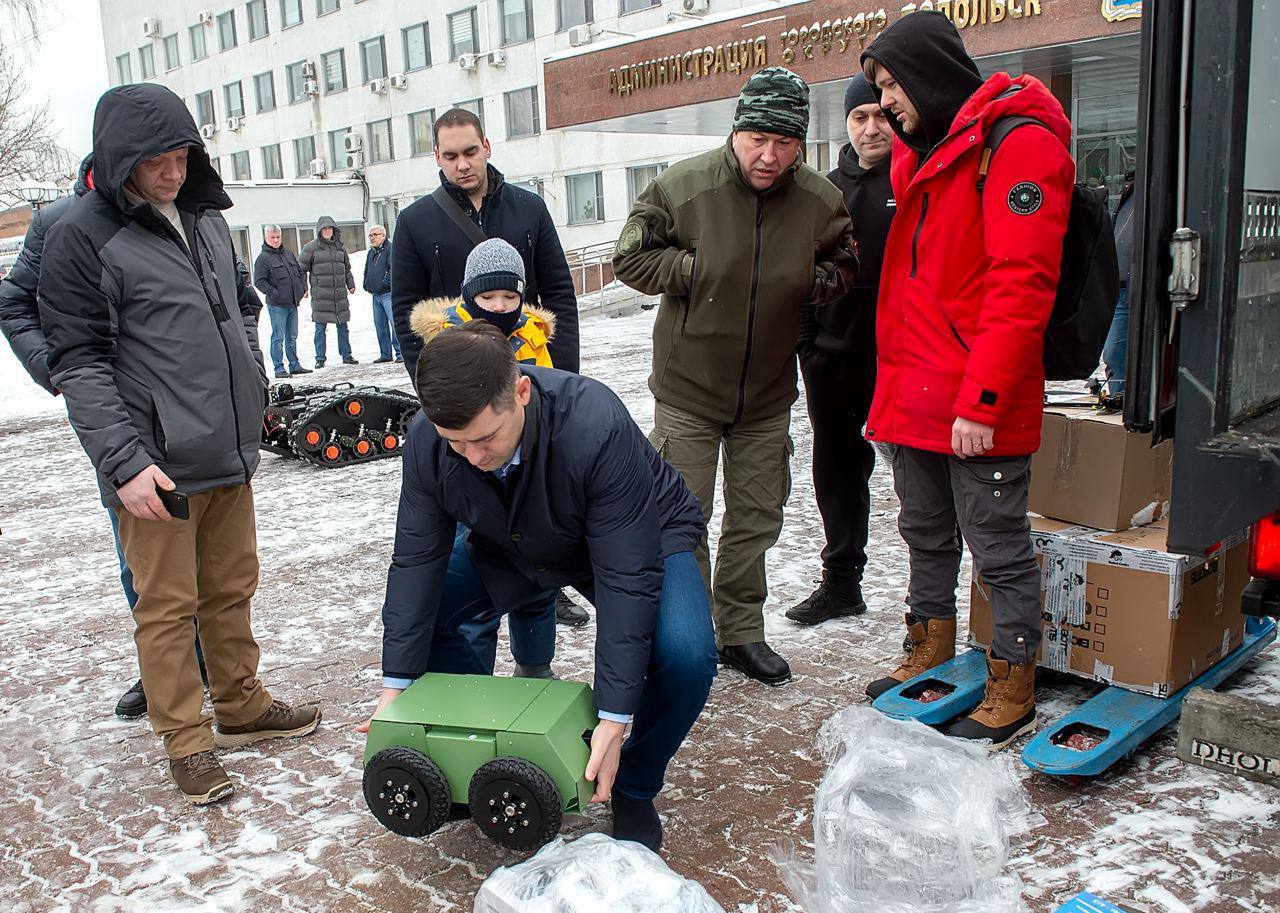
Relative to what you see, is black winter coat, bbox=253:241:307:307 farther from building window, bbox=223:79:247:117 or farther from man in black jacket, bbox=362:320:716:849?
building window, bbox=223:79:247:117

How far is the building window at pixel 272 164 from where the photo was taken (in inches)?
1564

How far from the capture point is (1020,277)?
115 inches

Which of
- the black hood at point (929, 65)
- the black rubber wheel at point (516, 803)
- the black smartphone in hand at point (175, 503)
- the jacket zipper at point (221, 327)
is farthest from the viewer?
the jacket zipper at point (221, 327)

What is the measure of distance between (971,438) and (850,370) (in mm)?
1096

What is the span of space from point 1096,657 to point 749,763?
3.75ft

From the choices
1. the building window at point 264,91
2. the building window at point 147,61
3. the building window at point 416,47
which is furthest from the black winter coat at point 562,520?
the building window at point 147,61

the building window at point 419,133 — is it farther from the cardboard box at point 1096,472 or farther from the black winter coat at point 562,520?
the black winter coat at point 562,520

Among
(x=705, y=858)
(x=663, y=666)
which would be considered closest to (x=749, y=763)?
(x=705, y=858)

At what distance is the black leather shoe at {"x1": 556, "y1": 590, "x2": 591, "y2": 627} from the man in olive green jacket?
77 centimetres

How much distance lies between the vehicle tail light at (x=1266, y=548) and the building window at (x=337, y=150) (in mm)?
37401

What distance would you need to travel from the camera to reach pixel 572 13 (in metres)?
28.5

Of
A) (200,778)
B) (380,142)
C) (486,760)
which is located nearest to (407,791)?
(486,760)

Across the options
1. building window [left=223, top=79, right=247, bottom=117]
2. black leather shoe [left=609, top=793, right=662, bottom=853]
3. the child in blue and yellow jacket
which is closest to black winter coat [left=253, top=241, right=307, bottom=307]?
the child in blue and yellow jacket

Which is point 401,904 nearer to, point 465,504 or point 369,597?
point 465,504
